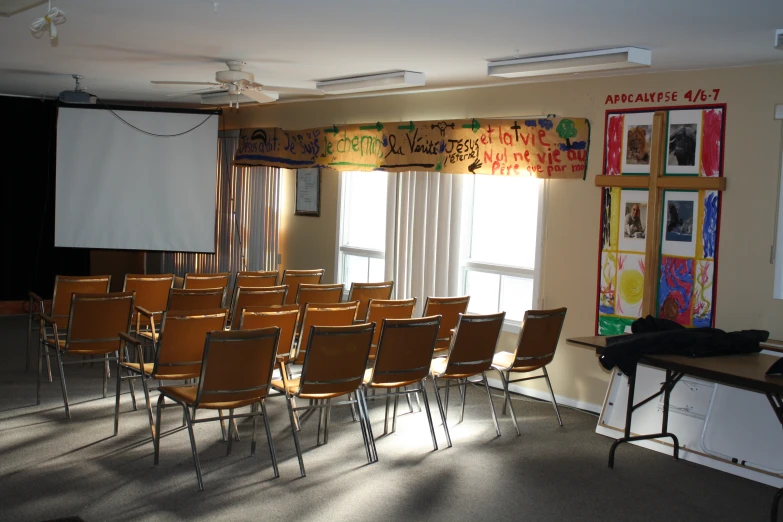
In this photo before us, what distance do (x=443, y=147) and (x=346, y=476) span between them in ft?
13.1

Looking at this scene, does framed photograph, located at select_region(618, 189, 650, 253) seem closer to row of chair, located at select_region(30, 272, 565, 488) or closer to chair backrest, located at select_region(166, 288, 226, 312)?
row of chair, located at select_region(30, 272, 565, 488)

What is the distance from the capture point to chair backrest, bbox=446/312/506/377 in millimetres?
5566

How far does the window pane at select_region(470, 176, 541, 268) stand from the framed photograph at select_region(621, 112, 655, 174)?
1.08 metres

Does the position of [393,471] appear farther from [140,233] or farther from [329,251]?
[140,233]

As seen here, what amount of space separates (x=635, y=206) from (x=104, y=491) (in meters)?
4.45

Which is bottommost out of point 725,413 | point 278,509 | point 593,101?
point 278,509

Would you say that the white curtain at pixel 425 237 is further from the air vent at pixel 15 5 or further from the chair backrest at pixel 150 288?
the air vent at pixel 15 5

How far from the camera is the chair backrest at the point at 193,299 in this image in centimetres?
658

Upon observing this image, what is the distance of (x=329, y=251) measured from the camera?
9.76m

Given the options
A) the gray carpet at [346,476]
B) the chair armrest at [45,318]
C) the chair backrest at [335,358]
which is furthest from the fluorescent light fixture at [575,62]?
the chair armrest at [45,318]

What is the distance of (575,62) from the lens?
5820 millimetres

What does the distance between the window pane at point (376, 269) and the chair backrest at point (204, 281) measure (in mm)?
2078

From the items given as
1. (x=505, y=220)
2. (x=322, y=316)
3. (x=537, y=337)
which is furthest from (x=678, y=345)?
(x=505, y=220)

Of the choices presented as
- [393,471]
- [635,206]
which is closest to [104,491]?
[393,471]
